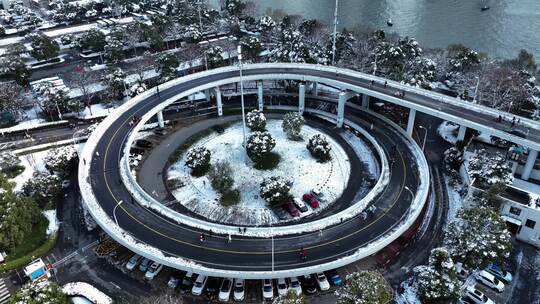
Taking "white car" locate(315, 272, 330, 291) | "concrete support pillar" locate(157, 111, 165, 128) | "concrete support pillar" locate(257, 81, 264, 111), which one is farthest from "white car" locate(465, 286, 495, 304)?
"concrete support pillar" locate(157, 111, 165, 128)

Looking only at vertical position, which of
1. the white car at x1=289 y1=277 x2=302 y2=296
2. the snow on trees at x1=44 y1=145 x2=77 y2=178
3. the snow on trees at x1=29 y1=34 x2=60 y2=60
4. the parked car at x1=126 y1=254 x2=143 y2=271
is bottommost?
the white car at x1=289 y1=277 x2=302 y2=296

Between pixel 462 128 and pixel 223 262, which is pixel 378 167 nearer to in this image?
pixel 462 128

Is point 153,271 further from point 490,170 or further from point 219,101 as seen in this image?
point 490,170

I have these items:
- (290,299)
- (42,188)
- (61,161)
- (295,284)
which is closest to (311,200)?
(295,284)

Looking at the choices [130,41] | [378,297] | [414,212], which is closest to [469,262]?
[414,212]

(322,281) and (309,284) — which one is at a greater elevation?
(322,281)

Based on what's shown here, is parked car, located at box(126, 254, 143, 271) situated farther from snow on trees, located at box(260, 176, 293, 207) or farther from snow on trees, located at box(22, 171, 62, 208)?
snow on trees, located at box(22, 171, 62, 208)
